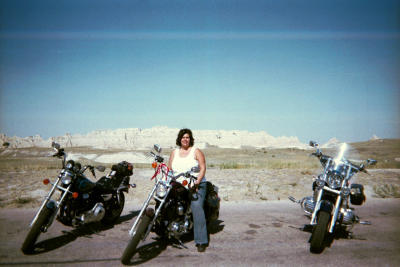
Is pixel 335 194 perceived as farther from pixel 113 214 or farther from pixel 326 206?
pixel 113 214

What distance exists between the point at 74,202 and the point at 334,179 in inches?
194

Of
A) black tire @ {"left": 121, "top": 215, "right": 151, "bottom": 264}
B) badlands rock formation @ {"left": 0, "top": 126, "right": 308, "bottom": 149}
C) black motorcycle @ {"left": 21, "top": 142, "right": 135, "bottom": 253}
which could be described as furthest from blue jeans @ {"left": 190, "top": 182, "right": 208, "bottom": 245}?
badlands rock formation @ {"left": 0, "top": 126, "right": 308, "bottom": 149}

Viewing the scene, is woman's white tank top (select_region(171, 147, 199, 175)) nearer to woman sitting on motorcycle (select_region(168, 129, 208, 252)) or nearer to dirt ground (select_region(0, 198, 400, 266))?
woman sitting on motorcycle (select_region(168, 129, 208, 252))

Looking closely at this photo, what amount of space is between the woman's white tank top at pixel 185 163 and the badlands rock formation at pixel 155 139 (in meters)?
141

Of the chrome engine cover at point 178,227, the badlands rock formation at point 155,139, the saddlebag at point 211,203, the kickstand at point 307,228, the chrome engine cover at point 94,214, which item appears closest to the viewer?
the chrome engine cover at point 178,227

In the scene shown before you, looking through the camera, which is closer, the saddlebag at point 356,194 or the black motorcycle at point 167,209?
the black motorcycle at point 167,209

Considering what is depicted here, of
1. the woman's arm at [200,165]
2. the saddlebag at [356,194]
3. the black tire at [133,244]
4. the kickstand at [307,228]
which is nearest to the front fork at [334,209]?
the saddlebag at [356,194]

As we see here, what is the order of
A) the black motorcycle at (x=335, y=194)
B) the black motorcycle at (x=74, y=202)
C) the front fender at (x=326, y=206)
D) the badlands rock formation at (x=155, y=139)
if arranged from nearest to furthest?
the black motorcycle at (x=74, y=202) → the front fender at (x=326, y=206) → the black motorcycle at (x=335, y=194) → the badlands rock formation at (x=155, y=139)

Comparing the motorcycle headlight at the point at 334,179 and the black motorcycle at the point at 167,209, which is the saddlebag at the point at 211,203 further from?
the motorcycle headlight at the point at 334,179

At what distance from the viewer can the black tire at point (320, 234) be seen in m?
4.67

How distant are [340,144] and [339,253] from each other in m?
2.27

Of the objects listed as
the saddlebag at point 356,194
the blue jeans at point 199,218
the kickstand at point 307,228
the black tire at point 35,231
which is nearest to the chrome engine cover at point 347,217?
the saddlebag at point 356,194

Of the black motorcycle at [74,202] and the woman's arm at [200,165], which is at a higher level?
the woman's arm at [200,165]

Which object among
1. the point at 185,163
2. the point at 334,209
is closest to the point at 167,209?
the point at 185,163
